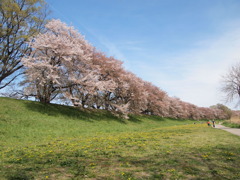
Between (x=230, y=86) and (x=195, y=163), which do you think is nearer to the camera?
(x=195, y=163)

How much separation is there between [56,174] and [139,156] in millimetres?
3984

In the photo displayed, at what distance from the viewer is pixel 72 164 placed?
693cm

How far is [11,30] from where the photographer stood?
85.3 feet

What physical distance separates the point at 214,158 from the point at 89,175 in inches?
229

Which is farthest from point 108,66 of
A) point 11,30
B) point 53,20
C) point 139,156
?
point 139,156

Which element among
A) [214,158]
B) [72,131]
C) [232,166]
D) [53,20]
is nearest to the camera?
[232,166]

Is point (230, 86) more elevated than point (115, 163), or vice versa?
point (230, 86)

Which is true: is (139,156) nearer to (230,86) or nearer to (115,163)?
(115,163)

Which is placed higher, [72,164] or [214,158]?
[214,158]

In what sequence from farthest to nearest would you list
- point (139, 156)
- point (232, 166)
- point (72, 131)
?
point (72, 131) → point (139, 156) → point (232, 166)

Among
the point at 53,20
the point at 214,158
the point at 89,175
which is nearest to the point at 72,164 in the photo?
the point at 89,175

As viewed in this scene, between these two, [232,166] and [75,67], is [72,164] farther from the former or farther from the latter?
[75,67]

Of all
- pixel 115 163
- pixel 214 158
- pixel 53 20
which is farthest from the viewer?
pixel 53 20

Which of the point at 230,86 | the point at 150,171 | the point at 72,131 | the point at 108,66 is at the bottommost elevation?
the point at 72,131
